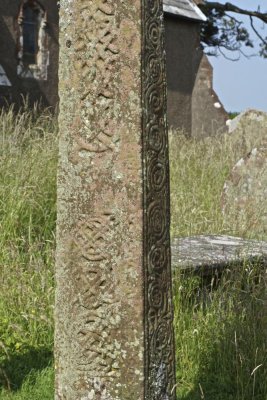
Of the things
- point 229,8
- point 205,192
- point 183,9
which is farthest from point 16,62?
point 229,8

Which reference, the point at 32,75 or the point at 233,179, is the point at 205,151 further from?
the point at 32,75

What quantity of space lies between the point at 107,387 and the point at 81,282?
0.43 m

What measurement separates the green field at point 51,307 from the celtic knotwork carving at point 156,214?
2.17 ft

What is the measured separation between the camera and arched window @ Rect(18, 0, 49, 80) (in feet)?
47.3

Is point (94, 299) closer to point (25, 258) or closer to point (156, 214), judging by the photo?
point (156, 214)

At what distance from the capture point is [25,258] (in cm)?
628

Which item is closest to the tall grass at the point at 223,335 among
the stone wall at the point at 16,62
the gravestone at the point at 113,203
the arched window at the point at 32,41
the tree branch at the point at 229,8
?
the gravestone at the point at 113,203

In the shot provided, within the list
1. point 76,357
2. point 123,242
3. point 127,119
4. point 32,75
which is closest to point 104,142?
point 127,119

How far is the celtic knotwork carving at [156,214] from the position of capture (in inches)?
123

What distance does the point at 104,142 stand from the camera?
313cm

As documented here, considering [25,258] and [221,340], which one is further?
[25,258]

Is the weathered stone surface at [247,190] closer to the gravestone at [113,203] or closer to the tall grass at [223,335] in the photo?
the tall grass at [223,335]

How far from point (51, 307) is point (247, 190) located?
125 inches

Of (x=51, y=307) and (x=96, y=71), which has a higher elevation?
(x=96, y=71)
